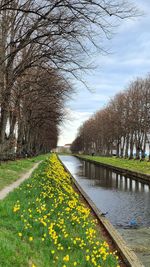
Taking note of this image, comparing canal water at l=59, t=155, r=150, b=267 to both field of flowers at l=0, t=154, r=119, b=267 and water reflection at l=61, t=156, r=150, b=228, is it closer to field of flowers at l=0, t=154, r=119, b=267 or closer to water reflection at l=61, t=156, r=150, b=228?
water reflection at l=61, t=156, r=150, b=228

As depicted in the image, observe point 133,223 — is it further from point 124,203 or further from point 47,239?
point 47,239

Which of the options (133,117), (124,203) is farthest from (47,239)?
(133,117)

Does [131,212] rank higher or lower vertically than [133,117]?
lower

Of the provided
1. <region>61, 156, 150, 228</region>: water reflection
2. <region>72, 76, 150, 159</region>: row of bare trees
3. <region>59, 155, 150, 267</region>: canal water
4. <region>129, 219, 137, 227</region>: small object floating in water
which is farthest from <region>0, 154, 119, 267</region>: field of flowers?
<region>72, 76, 150, 159</region>: row of bare trees

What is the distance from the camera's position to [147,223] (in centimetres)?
1619

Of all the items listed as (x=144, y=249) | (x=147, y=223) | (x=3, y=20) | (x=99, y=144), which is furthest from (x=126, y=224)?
(x=99, y=144)

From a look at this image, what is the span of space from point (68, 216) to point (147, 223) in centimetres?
676

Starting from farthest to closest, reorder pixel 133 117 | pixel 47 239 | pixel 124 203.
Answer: pixel 133 117 → pixel 124 203 → pixel 47 239

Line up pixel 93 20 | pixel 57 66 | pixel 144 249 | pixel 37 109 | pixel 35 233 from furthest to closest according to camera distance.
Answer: pixel 37 109
pixel 57 66
pixel 93 20
pixel 144 249
pixel 35 233

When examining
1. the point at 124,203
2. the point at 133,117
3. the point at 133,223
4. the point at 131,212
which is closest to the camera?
the point at 133,223

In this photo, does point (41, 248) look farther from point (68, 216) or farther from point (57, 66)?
point (57, 66)

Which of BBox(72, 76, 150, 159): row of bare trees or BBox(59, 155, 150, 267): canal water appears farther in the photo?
BBox(72, 76, 150, 159): row of bare trees

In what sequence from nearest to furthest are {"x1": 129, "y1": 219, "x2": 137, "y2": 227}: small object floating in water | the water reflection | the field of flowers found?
the field of flowers, {"x1": 129, "y1": 219, "x2": 137, "y2": 227}: small object floating in water, the water reflection

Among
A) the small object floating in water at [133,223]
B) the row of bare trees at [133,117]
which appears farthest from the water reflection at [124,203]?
the row of bare trees at [133,117]
